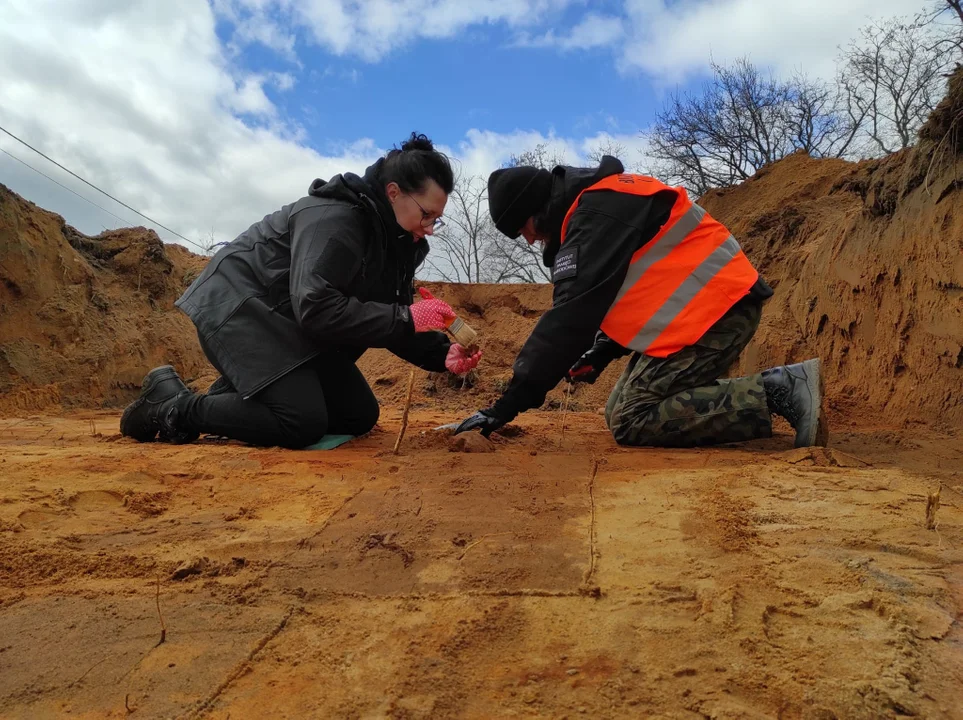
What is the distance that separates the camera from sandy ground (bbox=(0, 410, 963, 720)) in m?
1.14

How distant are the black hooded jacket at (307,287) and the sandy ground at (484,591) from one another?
2.75 ft

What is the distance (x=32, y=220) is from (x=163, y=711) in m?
6.71

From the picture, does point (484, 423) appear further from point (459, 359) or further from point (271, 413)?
point (271, 413)

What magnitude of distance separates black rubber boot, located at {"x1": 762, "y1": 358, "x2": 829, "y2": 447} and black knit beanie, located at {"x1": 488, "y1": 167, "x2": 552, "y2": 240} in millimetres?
1320

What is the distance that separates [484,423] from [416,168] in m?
1.30

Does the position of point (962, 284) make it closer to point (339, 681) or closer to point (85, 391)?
point (339, 681)

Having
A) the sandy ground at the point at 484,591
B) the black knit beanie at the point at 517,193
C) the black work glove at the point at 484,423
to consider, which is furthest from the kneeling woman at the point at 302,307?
the sandy ground at the point at 484,591

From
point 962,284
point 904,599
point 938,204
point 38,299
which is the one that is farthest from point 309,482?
point 38,299

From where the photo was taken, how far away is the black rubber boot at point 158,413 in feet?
11.3

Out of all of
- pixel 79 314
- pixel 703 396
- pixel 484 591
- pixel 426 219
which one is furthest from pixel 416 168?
pixel 79 314

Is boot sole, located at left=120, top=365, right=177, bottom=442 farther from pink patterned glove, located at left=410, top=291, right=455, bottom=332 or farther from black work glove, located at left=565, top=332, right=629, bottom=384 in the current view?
black work glove, located at left=565, top=332, right=629, bottom=384

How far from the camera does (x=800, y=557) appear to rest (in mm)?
1578

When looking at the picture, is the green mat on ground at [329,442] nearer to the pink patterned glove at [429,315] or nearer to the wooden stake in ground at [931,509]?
the pink patterned glove at [429,315]

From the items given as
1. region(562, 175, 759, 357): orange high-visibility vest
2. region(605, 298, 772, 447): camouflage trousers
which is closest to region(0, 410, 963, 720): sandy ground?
region(605, 298, 772, 447): camouflage trousers
